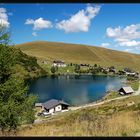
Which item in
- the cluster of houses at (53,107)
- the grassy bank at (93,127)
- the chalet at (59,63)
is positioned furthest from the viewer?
the chalet at (59,63)

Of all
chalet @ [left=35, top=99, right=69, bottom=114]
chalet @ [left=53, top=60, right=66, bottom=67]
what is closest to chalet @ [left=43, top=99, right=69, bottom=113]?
chalet @ [left=35, top=99, right=69, bottom=114]

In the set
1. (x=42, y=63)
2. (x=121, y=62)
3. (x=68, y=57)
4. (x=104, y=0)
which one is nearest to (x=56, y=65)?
(x=42, y=63)

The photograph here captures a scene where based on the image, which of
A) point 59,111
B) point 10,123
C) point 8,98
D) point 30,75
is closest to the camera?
point 10,123

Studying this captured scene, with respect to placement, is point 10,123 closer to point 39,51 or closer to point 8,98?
point 8,98

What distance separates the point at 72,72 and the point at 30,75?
34.3m

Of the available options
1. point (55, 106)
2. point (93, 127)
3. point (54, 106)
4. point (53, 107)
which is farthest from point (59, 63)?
point (93, 127)

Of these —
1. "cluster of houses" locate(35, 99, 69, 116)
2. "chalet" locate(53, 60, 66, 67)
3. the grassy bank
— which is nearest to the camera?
the grassy bank

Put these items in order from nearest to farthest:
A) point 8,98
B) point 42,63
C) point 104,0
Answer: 1. point 104,0
2. point 8,98
3. point 42,63

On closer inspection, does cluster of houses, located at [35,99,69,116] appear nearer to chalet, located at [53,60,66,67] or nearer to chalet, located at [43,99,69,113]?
chalet, located at [43,99,69,113]

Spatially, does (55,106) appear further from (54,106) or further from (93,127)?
(93,127)

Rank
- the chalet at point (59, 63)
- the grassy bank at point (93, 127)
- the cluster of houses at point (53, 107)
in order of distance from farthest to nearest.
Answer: the chalet at point (59, 63) → the cluster of houses at point (53, 107) → the grassy bank at point (93, 127)

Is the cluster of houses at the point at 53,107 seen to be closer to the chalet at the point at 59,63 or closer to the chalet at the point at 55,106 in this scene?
the chalet at the point at 55,106

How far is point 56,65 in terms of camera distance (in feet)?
544

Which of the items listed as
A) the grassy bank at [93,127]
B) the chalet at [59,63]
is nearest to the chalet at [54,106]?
the grassy bank at [93,127]
